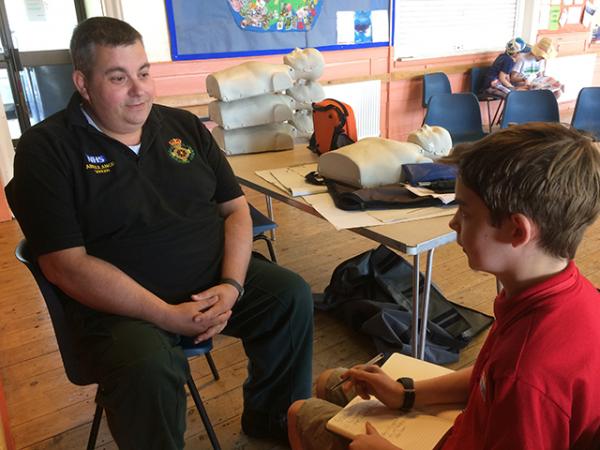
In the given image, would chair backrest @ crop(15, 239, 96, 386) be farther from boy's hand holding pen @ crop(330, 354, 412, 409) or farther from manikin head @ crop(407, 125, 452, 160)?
manikin head @ crop(407, 125, 452, 160)

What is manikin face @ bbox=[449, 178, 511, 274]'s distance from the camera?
0.72 meters

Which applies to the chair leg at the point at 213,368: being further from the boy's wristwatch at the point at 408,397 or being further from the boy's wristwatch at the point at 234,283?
the boy's wristwatch at the point at 408,397

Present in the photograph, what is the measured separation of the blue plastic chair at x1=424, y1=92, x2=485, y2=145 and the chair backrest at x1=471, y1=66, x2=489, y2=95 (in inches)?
78.9

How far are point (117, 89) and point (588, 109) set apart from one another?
3586 mm

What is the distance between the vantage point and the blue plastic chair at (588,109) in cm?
374

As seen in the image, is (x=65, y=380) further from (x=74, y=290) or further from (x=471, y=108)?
(x=471, y=108)

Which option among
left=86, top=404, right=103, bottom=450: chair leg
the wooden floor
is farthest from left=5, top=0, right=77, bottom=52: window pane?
left=86, top=404, right=103, bottom=450: chair leg

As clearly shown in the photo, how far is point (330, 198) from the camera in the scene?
172 cm

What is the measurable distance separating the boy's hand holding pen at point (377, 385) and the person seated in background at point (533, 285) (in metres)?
0.17

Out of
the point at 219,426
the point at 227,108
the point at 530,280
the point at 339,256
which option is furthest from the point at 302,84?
the point at 530,280

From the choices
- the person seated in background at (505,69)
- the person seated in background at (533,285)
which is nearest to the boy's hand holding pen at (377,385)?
the person seated in background at (533,285)

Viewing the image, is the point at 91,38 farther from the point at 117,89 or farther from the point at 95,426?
the point at 95,426

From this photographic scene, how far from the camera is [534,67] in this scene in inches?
217

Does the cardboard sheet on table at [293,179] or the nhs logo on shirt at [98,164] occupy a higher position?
the nhs logo on shirt at [98,164]
